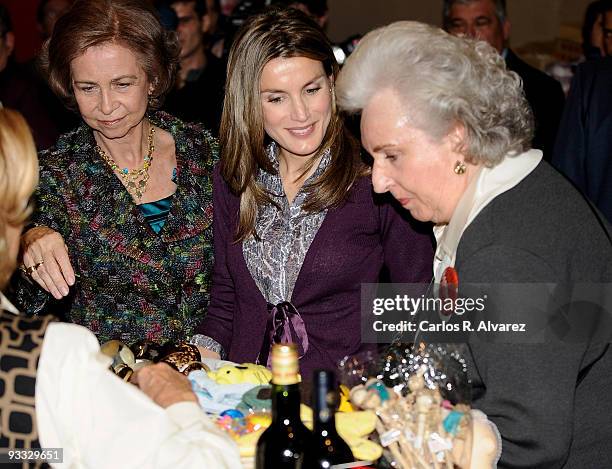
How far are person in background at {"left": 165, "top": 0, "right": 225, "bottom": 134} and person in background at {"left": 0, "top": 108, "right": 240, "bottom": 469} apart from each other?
2.02 metres

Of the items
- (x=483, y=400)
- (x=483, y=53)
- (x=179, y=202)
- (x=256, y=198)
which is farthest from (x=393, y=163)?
(x=179, y=202)

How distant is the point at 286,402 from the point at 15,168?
0.61 metres

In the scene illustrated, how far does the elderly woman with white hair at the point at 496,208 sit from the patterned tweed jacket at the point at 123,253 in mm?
938

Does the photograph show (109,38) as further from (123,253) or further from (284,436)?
(284,436)

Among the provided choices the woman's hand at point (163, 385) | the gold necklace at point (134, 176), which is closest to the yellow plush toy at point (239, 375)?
the woman's hand at point (163, 385)

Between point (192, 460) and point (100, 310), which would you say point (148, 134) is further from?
point (192, 460)

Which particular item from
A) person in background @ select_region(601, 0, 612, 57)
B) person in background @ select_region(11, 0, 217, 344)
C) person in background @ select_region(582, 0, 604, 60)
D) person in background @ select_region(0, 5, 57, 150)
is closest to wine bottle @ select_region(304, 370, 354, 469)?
person in background @ select_region(11, 0, 217, 344)

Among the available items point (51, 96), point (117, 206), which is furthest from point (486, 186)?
point (51, 96)

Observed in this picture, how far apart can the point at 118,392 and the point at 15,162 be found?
0.41 meters

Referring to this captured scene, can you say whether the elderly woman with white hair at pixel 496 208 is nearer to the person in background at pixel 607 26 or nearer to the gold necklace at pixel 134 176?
the gold necklace at pixel 134 176

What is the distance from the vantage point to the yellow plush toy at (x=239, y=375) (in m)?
1.92

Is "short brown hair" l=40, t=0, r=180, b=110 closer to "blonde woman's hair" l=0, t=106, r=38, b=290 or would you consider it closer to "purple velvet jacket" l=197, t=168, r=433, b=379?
"purple velvet jacket" l=197, t=168, r=433, b=379

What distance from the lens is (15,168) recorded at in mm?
1451

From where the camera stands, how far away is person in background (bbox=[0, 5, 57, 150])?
5297 millimetres
